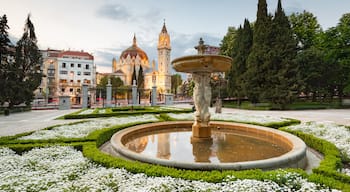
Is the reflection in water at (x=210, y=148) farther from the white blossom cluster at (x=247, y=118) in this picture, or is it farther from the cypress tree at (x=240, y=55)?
the cypress tree at (x=240, y=55)

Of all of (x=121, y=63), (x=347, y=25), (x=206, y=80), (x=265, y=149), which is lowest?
(x=265, y=149)

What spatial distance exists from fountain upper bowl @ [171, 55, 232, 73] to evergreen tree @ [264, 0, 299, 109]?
2210 centimetres

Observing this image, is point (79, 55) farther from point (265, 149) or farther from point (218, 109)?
point (265, 149)

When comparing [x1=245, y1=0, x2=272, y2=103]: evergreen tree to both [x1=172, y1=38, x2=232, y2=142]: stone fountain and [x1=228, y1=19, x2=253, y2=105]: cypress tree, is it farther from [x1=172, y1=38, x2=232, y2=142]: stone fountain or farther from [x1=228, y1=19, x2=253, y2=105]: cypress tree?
[x1=172, y1=38, x2=232, y2=142]: stone fountain

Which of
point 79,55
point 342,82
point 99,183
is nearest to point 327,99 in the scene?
point 342,82

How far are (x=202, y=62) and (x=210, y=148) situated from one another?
2718mm

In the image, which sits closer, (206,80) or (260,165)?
(260,165)

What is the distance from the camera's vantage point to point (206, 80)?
25.4 feet

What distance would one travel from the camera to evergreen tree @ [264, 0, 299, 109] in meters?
26.1

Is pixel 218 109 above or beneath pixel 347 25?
beneath

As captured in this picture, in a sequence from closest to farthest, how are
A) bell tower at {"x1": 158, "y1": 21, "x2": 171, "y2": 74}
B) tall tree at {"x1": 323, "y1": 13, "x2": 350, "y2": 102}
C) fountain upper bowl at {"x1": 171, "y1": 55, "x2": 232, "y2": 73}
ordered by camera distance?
fountain upper bowl at {"x1": 171, "y1": 55, "x2": 232, "y2": 73} < tall tree at {"x1": 323, "y1": 13, "x2": 350, "y2": 102} < bell tower at {"x1": 158, "y1": 21, "x2": 171, "y2": 74}

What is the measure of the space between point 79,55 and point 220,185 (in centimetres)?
7732

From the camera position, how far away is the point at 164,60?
9906 centimetres

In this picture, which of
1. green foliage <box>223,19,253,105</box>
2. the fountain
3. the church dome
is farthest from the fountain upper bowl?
the church dome
